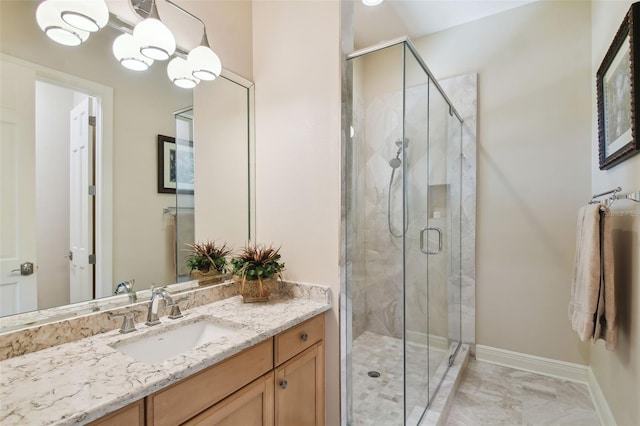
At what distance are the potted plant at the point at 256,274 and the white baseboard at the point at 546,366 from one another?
2.15 m

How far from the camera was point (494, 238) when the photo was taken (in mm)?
2654

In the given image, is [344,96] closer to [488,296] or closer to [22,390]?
[22,390]

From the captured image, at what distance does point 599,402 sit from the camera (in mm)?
1985

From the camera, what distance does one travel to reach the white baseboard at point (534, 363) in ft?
7.71

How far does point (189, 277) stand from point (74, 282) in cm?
50

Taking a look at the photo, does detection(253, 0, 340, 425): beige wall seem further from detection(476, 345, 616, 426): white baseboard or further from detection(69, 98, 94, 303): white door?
detection(476, 345, 616, 426): white baseboard

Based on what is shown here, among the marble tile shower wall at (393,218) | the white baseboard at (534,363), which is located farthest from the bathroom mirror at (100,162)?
the white baseboard at (534,363)

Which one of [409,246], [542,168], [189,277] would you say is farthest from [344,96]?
[542,168]

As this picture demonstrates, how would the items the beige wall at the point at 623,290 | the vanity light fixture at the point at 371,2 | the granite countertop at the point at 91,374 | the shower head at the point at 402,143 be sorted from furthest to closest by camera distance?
the vanity light fixture at the point at 371,2 < the shower head at the point at 402,143 < the beige wall at the point at 623,290 < the granite countertop at the point at 91,374

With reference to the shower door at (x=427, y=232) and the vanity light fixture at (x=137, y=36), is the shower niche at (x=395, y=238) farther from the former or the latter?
the vanity light fixture at (x=137, y=36)

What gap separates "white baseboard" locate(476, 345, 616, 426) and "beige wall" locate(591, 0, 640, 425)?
0.15 m

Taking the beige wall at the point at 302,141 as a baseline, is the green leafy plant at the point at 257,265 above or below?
below

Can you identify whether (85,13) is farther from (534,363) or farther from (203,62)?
(534,363)

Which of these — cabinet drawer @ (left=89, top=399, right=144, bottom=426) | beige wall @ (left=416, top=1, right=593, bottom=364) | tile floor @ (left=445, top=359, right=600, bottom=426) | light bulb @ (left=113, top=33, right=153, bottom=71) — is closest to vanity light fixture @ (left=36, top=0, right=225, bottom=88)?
light bulb @ (left=113, top=33, right=153, bottom=71)
